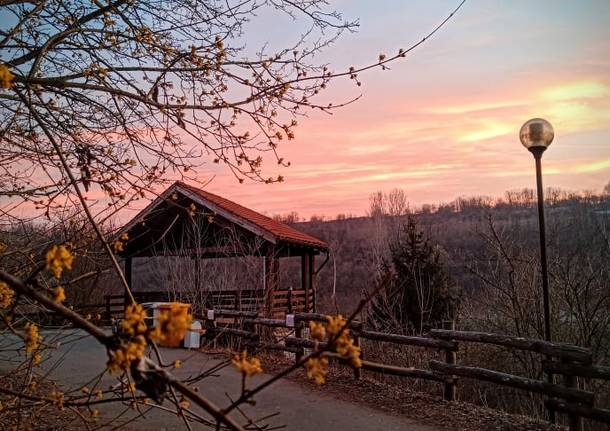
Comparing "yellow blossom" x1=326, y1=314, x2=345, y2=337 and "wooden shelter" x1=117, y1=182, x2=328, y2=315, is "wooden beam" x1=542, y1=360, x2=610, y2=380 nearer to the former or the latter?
"yellow blossom" x1=326, y1=314, x2=345, y2=337

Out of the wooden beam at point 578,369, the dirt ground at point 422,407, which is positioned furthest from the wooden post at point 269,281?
the wooden beam at point 578,369

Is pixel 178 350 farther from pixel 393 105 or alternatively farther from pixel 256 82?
pixel 256 82

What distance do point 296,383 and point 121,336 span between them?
7.73 metres

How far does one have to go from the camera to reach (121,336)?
1.39 metres

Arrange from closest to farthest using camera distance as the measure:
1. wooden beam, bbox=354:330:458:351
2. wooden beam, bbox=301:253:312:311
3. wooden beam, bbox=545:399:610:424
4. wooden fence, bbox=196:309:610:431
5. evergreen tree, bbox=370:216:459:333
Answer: wooden beam, bbox=545:399:610:424
wooden fence, bbox=196:309:610:431
wooden beam, bbox=354:330:458:351
evergreen tree, bbox=370:216:459:333
wooden beam, bbox=301:253:312:311

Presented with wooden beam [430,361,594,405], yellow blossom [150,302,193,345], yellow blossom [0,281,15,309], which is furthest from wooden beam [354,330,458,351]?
yellow blossom [150,302,193,345]

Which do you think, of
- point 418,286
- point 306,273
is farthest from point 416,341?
point 306,273

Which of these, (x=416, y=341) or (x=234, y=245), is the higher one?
(x=234, y=245)

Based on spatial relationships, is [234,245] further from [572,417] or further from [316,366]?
[316,366]

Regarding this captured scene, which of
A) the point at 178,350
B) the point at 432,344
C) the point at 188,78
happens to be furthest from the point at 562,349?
the point at 178,350

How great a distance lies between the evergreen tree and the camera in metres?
15.7

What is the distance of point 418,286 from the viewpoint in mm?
16359

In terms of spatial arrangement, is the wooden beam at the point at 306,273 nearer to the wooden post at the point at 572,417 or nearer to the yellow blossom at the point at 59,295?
the wooden post at the point at 572,417

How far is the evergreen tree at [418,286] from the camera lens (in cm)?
1574
